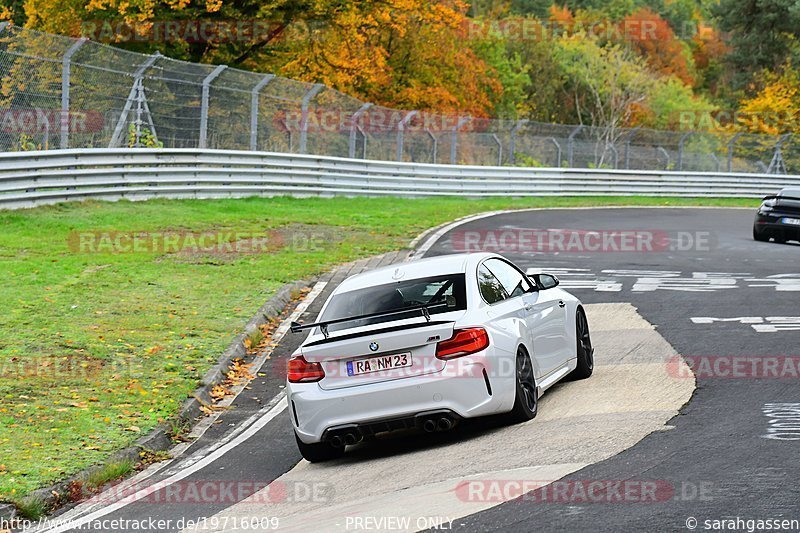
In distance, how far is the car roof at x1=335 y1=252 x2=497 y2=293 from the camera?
9.61 metres

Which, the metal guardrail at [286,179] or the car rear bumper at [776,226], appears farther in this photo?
the car rear bumper at [776,226]

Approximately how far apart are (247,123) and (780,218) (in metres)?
12.6

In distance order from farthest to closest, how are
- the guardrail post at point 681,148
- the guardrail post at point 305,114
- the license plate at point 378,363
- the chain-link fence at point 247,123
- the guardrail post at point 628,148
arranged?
the guardrail post at point 681,148 → the guardrail post at point 628,148 → the guardrail post at point 305,114 → the chain-link fence at point 247,123 → the license plate at point 378,363

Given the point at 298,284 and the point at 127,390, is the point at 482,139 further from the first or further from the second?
the point at 127,390

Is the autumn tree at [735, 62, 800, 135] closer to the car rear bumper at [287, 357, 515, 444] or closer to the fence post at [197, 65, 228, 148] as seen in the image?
the fence post at [197, 65, 228, 148]

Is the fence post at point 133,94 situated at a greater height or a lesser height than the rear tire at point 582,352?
greater

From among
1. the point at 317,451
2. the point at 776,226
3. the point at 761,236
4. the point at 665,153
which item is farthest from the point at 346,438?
the point at 665,153

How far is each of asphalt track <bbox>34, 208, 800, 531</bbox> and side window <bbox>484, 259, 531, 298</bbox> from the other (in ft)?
3.20

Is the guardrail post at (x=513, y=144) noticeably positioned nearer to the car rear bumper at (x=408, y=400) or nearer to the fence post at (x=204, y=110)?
the fence post at (x=204, y=110)

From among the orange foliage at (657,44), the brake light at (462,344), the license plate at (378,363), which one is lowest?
the license plate at (378,363)

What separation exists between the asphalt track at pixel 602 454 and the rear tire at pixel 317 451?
11 centimetres

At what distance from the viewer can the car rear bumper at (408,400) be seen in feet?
28.0

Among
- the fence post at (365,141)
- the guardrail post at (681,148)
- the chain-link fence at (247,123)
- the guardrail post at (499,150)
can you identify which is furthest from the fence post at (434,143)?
the guardrail post at (681,148)

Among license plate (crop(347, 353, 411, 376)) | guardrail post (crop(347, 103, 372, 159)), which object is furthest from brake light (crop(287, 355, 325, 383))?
guardrail post (crop(347, 103, 372, 159))
